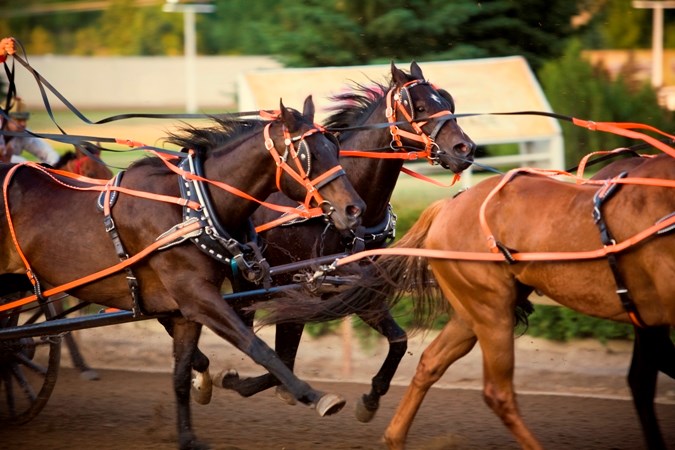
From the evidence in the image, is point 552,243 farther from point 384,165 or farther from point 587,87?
point 587,87

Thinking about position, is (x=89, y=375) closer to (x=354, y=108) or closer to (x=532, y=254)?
(x=354, y=108)

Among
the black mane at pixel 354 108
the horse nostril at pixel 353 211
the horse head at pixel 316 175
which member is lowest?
the horse nostril at pixel 353 211

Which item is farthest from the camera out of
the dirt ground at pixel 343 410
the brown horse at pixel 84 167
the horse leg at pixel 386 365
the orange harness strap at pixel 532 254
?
the brown horse at pixel 84 167

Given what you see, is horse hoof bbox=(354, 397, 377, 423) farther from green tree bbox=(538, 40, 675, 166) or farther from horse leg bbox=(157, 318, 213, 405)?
green tree bbox=(538, 40, 675, 166)

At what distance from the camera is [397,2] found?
483 inches

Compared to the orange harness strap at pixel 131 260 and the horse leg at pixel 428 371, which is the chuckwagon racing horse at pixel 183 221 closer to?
the orange harness strap at pixel 131 260

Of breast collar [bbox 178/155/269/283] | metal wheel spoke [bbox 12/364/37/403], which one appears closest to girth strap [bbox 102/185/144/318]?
breast collar [bbox 178/155/269/283]

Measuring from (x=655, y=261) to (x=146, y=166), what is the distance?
3077 millimetres

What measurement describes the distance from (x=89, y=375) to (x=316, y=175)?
376 cm

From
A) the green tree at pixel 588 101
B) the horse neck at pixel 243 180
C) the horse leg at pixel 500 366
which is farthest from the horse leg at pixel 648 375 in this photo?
the green tree at pixel 588 101

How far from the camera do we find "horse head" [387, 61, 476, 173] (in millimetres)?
6590

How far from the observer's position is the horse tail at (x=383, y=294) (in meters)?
5.95

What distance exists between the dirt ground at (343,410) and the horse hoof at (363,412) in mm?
83

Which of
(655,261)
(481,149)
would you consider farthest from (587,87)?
(655,261)
